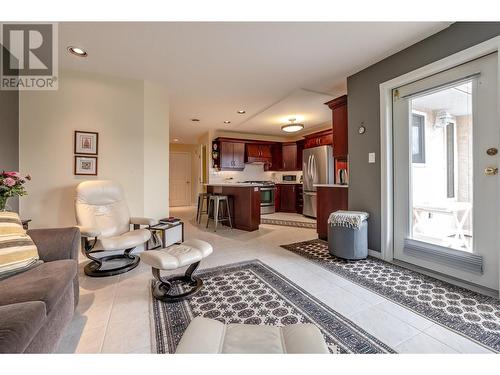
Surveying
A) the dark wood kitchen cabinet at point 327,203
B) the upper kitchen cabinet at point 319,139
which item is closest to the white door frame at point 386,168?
the dark wood kitchen cabinet at point 327,203

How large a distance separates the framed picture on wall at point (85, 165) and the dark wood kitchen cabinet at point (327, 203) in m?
3.20

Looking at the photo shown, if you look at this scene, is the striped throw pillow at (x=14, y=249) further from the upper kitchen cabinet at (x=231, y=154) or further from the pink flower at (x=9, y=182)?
the upper kitchen cabinet at (x=231, y=154)

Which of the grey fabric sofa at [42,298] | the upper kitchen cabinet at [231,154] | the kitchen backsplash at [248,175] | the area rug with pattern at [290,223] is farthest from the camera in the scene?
the kitchen backsplash at [248,175]

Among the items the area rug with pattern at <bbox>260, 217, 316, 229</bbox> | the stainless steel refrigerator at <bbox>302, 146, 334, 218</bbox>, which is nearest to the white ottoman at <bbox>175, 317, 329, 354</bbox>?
the area rug with pattern at <bbox>260, 217, 316, 229</bbox>

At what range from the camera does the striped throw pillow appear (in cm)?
123

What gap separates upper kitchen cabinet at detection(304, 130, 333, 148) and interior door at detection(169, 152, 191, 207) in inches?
172

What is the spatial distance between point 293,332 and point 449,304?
1.55 m

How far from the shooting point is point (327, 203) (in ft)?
11.3

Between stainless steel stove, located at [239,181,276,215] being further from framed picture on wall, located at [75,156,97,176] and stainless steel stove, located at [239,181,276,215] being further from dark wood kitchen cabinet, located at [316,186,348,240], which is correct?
framed picture on wall, located at [75,156,97,176]

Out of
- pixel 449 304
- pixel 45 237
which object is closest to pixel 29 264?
pixel 45 237

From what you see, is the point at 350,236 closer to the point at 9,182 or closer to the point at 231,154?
the point at 9,182

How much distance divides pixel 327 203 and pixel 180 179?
5.92 meters

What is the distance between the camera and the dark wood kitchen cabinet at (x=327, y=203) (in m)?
3.24

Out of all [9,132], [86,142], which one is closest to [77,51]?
[86,142]
